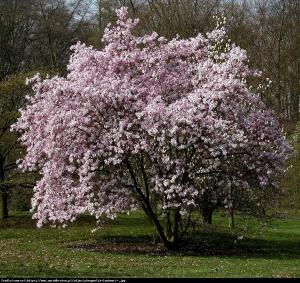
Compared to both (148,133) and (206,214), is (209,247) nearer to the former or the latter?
(206,214)

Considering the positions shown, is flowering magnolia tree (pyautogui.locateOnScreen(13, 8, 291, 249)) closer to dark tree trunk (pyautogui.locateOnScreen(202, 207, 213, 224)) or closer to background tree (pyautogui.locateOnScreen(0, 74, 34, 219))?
dark tree trunk (pyautogui.locateOnScreen(202, 207, 213, 224))

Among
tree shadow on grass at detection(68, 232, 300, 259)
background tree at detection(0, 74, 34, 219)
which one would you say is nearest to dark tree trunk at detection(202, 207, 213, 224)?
tree shadow on grass at detection(68, 232, 300, 259)

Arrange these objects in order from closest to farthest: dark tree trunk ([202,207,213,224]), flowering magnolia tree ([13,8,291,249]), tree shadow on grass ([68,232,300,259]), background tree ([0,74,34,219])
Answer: flowering magnolia tree ([13,8,291,249])
tree shadow on grass ([68,232,300,259])
dark tree trunk ([202,207,213,224])
background tree ([0,74,34,219])

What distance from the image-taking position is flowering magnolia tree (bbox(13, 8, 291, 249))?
1973cm

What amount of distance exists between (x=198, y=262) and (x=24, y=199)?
20380 millimetres

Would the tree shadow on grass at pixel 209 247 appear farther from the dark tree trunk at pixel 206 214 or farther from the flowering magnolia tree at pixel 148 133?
the flowering magnolia tree at pixel 148 133

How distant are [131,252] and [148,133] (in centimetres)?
458

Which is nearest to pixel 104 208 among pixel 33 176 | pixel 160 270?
pixel 160 270

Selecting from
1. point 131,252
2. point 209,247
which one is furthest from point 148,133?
point 209,247

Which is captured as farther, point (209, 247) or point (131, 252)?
point (209, 247)

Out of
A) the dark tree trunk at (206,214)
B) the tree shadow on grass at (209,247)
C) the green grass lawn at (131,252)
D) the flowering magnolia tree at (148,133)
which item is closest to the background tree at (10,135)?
the green grass lawn at (131,252)

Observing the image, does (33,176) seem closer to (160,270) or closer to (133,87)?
(133,87)

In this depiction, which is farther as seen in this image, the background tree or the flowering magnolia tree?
the background tree

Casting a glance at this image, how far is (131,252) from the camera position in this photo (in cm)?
2117
